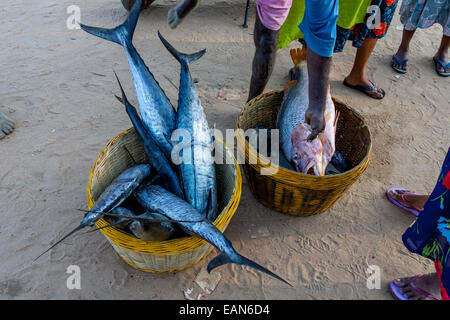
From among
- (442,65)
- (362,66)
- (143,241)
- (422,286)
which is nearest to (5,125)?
(143,241)

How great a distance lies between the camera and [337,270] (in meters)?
2.16

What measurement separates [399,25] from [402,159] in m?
3.00

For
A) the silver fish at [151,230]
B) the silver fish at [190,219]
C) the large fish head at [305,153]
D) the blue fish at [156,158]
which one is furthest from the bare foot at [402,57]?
the silver fish at [151,230]

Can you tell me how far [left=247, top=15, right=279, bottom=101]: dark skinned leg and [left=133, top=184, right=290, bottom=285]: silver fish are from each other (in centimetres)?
138

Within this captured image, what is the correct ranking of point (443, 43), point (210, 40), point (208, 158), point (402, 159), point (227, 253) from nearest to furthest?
1. point (227, 253)
2. point (208, 158)
3. point (402, 159)
4. point (443, 43)
5. point (210, 40)

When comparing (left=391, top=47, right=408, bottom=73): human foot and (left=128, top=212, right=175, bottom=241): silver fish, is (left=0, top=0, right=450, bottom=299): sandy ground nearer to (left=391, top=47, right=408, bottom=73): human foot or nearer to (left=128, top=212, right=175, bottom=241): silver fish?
(left=391, top=47, right=408, bottom=73): human foot

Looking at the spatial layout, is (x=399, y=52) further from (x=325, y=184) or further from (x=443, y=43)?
(x=325, y=184)

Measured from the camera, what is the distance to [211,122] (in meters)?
3.17

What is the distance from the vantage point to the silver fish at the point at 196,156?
6.70 ft

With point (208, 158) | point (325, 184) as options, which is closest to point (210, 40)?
point (208, 158)

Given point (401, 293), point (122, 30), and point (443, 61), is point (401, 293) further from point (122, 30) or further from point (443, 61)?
point (443, 61)

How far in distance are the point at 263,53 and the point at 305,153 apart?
3.12 ft

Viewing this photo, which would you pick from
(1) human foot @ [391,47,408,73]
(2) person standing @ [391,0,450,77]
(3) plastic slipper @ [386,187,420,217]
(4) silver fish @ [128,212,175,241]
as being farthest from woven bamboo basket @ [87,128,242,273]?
(2) person standing @ [391,0,450,77]

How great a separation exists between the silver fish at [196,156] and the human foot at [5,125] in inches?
72.9
